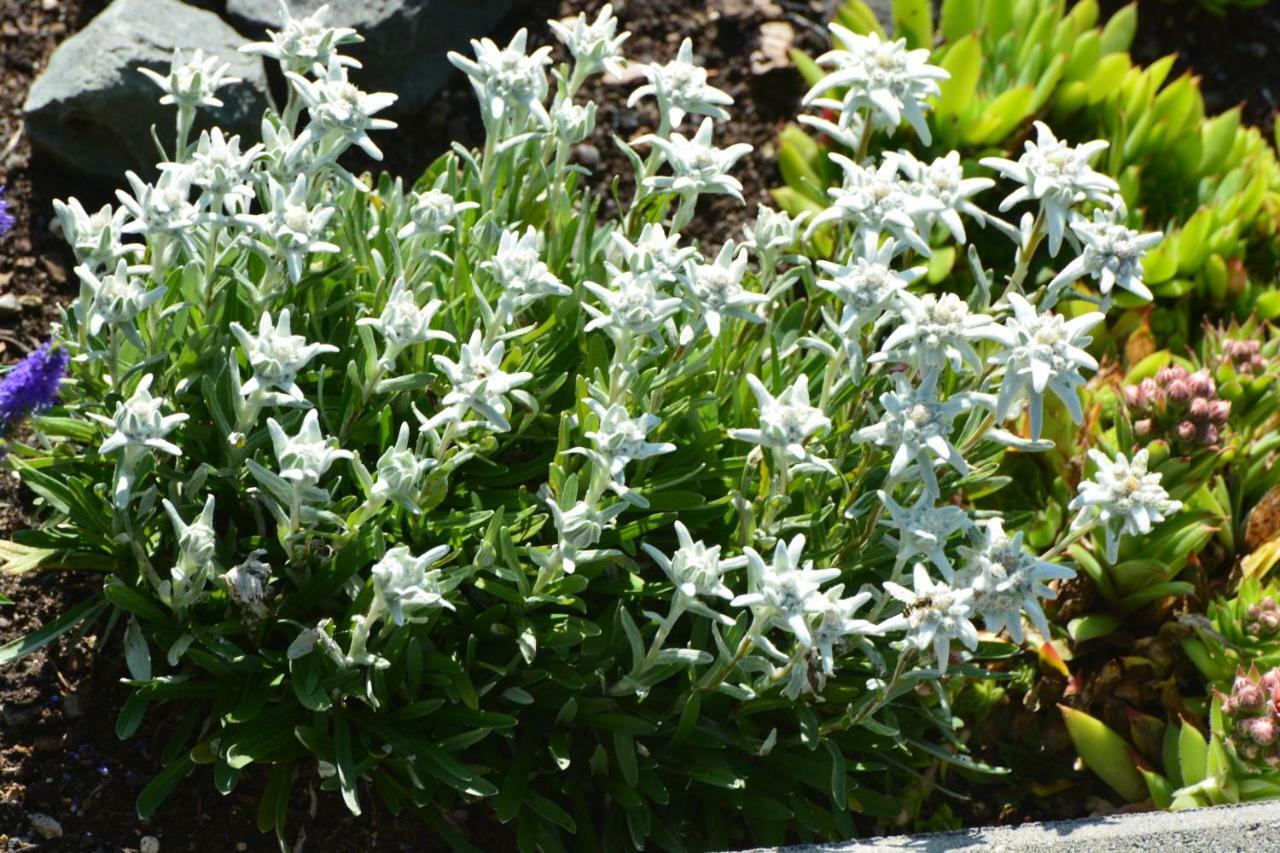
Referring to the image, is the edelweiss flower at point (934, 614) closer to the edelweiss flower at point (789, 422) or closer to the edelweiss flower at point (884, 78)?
the edelweiss flower at point (789, 422)

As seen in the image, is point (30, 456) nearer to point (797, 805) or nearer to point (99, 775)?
point (99, 775)

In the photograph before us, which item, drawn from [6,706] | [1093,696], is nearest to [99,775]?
[6,706]

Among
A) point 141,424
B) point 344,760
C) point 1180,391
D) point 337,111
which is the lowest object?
point 344,760

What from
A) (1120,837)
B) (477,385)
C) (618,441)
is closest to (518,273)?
(477,385)

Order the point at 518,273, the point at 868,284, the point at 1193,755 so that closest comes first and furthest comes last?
the point at 868,284, the point at 518,273, the point at 1193,755

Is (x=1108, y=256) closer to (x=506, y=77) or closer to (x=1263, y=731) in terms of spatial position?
(x=1263, y=731)

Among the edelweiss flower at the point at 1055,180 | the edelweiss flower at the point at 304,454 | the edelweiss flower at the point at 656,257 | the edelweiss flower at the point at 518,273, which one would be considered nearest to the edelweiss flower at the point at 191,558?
the edelweiss flower at the point at 304,454
